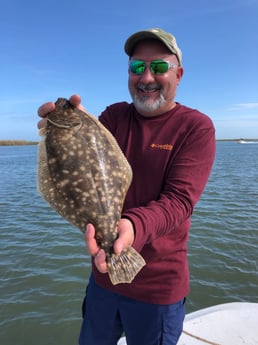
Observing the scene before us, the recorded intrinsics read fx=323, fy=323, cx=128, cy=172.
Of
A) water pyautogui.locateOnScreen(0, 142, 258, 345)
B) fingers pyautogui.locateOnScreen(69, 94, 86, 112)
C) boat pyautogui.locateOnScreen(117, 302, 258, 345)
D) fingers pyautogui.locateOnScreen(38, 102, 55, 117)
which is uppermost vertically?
fingers pyautogui.locateOnScreen(69, 94, 86, 112)

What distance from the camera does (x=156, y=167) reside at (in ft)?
10.5

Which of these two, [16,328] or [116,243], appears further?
[16,328]

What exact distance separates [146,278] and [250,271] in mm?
7015

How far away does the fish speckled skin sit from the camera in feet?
8.21

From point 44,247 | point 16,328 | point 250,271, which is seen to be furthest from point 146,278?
point 44,247

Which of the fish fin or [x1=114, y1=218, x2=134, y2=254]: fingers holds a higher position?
[x1=114, y1=218, x2=134, y2=254]: fingers

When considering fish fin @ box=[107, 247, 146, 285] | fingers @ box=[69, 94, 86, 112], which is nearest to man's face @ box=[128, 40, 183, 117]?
fingers @ box=[69, 94, 86, 112]

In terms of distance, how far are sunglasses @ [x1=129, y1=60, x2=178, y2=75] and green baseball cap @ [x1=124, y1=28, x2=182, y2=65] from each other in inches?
6.1

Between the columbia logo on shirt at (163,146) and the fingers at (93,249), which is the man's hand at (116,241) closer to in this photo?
the fingers at (93,249)

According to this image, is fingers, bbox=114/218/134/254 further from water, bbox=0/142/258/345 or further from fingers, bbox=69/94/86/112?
water, bbox=0/142/258/345

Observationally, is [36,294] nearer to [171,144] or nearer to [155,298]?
[155,298]

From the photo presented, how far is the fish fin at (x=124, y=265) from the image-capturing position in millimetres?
2484

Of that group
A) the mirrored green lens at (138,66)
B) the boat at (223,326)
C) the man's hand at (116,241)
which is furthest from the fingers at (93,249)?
the boat at (223,326)

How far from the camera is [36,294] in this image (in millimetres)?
7941
